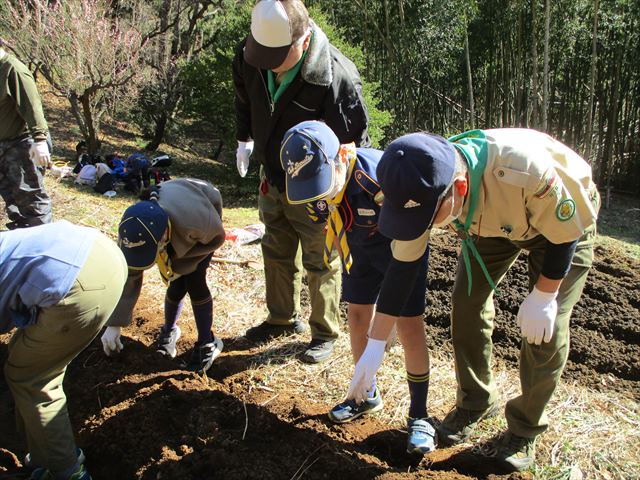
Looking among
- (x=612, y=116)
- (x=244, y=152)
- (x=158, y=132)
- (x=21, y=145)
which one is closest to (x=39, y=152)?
(x=21, y=145)

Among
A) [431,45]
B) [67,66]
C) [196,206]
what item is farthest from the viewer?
[431,45]

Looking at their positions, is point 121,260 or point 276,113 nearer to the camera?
point 121,260

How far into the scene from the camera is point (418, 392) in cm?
261

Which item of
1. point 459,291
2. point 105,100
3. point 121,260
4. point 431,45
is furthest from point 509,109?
point 121,260

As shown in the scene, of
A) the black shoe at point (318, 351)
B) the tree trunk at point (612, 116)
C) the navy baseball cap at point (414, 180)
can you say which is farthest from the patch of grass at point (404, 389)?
the tree trunk at point (612, 116)

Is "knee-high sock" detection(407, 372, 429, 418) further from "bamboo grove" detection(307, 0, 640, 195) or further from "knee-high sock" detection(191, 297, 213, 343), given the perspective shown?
"bamboo grove" detection(307, 0, 640, 195)

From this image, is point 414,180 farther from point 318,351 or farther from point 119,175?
point 119,175

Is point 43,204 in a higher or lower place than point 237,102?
lower

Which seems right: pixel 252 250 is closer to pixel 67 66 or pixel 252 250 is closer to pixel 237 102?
pixel 237 102

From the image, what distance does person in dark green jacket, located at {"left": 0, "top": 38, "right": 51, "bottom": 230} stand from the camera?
4414mm

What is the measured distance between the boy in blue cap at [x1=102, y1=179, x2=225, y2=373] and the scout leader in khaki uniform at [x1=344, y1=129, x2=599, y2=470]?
112 cm

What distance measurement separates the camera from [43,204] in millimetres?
4777

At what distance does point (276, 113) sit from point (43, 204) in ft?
8.66

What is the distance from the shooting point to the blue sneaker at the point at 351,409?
2.81m
